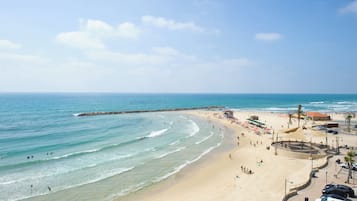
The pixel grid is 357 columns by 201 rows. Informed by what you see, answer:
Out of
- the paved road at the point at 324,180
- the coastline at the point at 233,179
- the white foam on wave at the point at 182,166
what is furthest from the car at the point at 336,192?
the white foam on wave at the point at 182,166

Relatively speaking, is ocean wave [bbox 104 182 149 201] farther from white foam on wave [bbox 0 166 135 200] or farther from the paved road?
the paved road

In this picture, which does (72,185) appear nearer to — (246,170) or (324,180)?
(246,170)

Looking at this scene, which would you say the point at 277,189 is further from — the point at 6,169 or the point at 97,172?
the point at 6,169

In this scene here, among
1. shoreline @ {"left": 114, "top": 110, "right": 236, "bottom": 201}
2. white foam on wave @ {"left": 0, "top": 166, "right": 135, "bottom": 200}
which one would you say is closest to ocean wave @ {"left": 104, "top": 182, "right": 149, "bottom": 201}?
shoreline @ {"left": 114, "top": 110, "right": 236, "bottom": 201}

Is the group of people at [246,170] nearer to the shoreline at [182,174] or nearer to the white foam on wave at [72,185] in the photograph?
the shoreline at [182,174]

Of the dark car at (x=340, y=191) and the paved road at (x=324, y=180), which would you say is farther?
the paved road at (x=324, y=180)

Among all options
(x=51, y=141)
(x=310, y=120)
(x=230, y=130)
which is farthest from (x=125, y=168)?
(x=310, y=120)

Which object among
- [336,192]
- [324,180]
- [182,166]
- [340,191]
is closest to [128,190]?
[182,166]
